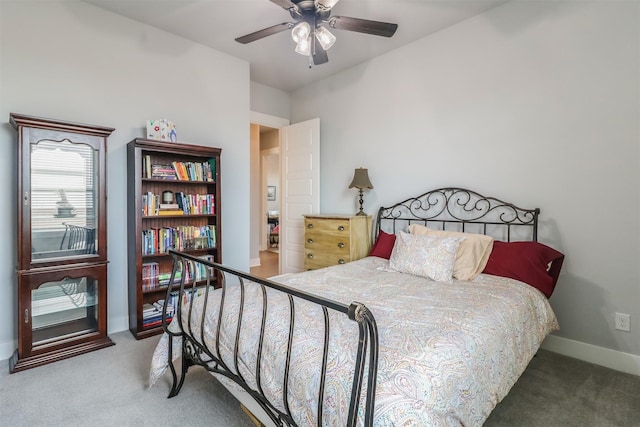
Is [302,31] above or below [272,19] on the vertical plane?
below

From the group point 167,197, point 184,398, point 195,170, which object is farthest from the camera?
point 195,170

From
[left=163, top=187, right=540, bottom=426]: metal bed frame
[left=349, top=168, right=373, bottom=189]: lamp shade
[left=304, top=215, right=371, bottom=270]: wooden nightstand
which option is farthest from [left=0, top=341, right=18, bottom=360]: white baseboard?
[left=349, top=168, right=373, bottom=189]: lamp shade

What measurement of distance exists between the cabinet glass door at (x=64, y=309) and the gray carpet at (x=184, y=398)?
0.25 meters

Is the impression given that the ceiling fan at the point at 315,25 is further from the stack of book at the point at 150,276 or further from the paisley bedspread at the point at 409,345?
the stack of book at the point at 150,276

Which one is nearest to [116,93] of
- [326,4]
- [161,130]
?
[161,130]

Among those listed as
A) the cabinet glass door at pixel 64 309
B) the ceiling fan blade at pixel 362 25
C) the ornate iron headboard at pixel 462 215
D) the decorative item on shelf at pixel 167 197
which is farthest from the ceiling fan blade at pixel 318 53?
the cabinet glass door at pixel 64 309

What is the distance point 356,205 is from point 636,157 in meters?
2.41

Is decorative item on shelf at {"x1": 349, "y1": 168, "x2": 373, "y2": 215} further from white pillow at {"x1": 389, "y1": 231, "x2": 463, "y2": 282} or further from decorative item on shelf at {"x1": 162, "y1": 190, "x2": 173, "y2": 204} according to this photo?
decorative item on shelf at {"x1": 162, "y1": 190, "x2": 173, "y2": 204}

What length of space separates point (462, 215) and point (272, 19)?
2462mm

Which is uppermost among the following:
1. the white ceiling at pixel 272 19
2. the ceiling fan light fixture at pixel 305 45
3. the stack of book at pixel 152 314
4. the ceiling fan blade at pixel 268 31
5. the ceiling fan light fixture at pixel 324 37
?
the white ceiling at pixel 272 19

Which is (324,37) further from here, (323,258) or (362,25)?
(323,258)

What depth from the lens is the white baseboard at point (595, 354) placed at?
7.16ft

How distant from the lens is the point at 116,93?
9.39 ft

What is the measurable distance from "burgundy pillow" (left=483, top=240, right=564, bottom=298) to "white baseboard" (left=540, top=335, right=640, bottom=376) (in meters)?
0.58
